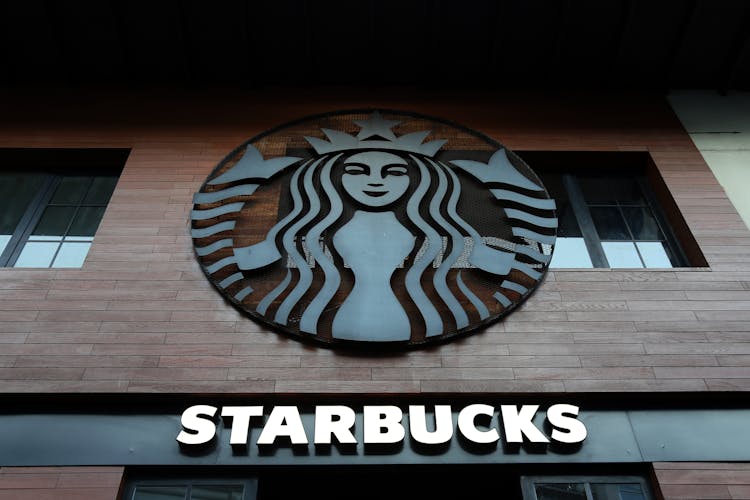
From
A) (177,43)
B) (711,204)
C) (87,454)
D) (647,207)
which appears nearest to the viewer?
(87,454)

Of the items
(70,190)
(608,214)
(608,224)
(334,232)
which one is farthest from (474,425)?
(70,190)

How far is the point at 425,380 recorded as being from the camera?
4.75 meters

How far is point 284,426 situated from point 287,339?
0.70 meters

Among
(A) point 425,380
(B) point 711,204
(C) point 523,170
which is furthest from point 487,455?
(B) point 711,204

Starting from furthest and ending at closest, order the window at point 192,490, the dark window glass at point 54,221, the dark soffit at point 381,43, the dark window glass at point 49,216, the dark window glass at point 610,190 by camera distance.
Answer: the dark soffit at point 381,43 < the dark window glass at point 610,190 < the dark window glass at point 54,221 < the dark window glass at point 49,216 < the window at point 192,490

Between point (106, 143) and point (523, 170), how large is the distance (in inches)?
151

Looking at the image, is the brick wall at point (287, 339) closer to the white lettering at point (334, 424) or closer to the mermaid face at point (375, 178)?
the white lettering at point (334, 424)

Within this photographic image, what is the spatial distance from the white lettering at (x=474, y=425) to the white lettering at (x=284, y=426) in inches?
39.2

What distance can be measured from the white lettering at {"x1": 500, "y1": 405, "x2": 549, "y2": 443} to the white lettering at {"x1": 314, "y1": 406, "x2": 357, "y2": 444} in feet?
3.16

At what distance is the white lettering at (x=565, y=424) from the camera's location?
446 cm

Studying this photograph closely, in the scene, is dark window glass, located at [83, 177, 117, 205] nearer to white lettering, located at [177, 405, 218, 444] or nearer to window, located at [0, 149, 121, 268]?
window, located at [0, 149, 121, 268]

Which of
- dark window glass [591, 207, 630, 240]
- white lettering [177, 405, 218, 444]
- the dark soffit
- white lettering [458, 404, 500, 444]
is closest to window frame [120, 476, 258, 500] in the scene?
white lettering [177, 405, 218, 444]

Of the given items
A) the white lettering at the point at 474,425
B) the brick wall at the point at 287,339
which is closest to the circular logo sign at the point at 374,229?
the brick wall at the point at 287,339

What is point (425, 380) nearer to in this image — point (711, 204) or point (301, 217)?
point (301, 217)
